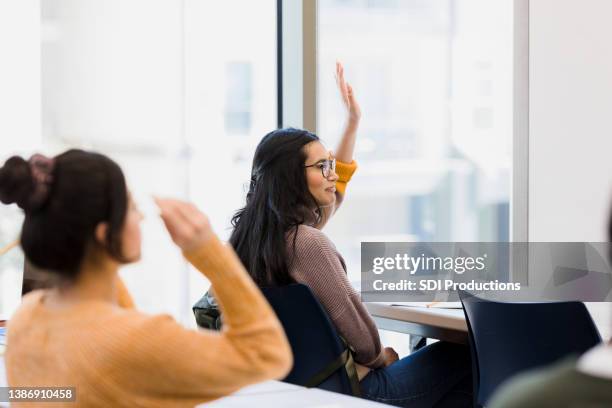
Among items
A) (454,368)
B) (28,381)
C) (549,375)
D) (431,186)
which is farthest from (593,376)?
(431,186)

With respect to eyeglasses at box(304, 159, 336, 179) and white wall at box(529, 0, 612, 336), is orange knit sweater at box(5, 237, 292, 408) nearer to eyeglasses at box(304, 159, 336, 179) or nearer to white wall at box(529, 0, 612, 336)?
eyeglasses at box(304, 159, 336, 179)

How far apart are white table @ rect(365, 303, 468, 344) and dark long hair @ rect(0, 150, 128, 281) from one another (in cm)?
164

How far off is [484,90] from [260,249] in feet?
9.10

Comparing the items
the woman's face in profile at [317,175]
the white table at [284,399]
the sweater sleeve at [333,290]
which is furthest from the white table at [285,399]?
the woman's face in profile at [317,175]

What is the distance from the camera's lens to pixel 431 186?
238 inches

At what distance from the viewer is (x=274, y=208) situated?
8.70 ft

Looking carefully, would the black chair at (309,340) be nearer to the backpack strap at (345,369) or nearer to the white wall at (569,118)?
the backpack strap at (345,369)

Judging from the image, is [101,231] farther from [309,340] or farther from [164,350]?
[309,340]

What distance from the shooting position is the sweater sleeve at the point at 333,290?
2.55 metres

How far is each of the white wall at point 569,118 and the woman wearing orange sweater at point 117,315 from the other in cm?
295

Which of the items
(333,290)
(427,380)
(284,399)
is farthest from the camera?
(427,380)

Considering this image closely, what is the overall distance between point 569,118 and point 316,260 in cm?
202

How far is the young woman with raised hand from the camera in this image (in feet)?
8.40

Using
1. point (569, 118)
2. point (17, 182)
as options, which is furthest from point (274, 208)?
point (569, 118)
